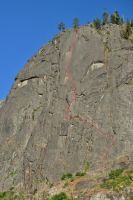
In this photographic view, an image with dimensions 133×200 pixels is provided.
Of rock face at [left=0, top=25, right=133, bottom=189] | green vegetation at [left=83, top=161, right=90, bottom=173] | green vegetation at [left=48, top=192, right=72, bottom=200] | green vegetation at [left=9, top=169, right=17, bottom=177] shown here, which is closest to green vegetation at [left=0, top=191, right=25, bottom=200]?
rock face at [left=0, top=25, right=133, bottom=189]

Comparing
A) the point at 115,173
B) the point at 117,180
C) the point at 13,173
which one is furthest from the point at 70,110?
the point at 117,180

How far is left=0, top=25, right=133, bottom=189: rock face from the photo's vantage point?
75.0 m

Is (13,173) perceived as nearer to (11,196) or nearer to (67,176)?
(11,196)

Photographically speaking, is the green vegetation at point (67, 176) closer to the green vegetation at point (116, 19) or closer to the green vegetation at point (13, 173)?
the green vegetation at point (13, 173)

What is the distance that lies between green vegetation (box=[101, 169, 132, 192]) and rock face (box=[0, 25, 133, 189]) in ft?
17.3

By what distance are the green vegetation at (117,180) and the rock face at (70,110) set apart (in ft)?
17.3

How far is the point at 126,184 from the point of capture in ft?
208

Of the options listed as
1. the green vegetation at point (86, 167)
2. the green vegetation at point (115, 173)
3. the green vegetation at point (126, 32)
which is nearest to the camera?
the green vegetation at point (115, 173)

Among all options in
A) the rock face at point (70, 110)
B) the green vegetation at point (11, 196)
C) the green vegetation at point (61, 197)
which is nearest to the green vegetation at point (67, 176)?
the rock face at point (70, 110)

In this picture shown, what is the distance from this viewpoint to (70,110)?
7925 centimetres

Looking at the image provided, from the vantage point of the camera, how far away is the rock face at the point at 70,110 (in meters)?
75.0

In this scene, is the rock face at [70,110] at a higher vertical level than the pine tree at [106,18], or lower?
lower

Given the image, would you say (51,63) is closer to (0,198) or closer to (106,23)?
(106,23)

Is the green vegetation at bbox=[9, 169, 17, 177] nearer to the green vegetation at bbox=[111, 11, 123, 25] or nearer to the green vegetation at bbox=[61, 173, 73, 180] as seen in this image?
the green vegetation at bbox=[61, 173, 73, 180]
